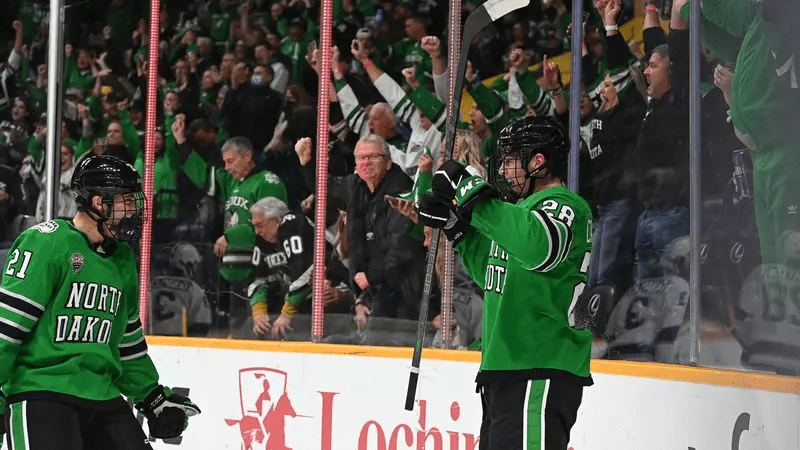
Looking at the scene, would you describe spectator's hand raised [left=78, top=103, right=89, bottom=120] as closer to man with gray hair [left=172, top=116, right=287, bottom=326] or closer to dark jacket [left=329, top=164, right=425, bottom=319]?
man with gray hair [left=172, top=116, right=287, bottom=326]

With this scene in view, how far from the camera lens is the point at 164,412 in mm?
2564

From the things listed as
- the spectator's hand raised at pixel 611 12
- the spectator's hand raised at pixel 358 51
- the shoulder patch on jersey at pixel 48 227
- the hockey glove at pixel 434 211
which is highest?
the spectator's hand raised at pixel 358 51

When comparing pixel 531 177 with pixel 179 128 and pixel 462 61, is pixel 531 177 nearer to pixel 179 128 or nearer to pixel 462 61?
pixel 462 61

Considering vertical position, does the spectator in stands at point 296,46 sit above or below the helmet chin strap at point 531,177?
above

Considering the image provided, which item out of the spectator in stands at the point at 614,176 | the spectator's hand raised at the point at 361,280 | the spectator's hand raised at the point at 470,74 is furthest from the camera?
the spectator's hand raised at the point at 361,280

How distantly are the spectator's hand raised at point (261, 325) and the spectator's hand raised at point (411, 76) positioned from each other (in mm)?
→ 1012

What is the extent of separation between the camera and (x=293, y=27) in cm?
424

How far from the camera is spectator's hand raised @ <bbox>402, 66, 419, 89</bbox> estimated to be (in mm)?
3760

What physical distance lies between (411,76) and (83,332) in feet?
5.49

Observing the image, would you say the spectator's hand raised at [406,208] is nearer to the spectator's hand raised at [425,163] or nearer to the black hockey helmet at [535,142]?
the spectator's hand raised at [425,163]

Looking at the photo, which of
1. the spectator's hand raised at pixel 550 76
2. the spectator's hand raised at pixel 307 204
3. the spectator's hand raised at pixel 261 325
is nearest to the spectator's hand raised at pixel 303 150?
the spectator's hand raised at pixel 307 204

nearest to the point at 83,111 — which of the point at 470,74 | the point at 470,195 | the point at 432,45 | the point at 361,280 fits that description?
the point at 361,280

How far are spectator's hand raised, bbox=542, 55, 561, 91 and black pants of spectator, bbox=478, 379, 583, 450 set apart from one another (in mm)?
1239

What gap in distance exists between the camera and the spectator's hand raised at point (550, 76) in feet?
10.9
